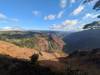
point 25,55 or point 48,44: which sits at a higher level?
point 25,55

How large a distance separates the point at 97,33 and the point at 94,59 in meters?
84.0

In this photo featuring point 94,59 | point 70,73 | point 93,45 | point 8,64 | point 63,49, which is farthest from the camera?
point 93,45

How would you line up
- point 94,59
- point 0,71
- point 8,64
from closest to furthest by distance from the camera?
point 0,71 < point 8,64 < point 94,59

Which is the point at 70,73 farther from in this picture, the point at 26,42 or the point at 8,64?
the point at 26,42

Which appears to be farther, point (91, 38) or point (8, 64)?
point (91, 38)

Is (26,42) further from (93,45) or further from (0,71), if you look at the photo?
(0,71)

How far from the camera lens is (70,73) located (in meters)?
17.2

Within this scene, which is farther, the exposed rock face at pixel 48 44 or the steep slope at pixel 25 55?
the exposed rock face at pixel 48 44

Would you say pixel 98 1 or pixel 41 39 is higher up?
pixel 98 1

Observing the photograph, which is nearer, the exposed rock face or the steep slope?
the steep slope

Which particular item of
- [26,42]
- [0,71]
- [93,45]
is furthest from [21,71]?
[93,45]

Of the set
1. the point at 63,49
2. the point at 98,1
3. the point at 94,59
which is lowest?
the point at 63,49

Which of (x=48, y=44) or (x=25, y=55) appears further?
(x=48, y=44)

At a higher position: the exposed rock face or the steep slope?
the steep slope
